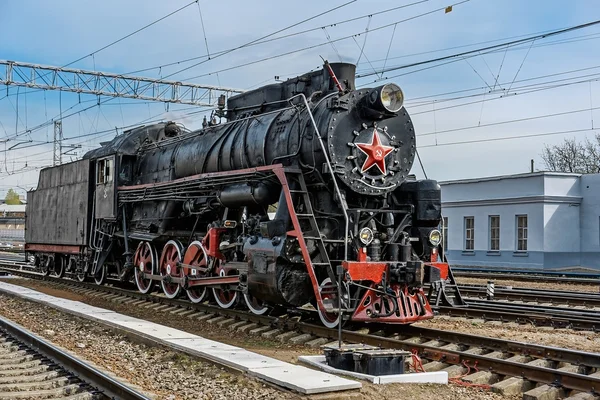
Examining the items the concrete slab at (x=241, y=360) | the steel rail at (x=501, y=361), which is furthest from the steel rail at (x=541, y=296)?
the concrete slab at (x=241, y=360)

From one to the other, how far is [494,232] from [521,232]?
158 cm

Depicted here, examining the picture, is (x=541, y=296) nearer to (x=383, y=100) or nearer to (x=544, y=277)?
(x=383, y=100)

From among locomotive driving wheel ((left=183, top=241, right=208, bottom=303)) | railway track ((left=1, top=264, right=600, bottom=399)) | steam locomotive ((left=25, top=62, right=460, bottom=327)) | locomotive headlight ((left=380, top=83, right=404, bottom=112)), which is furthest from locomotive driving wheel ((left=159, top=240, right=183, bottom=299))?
locomotive headlight ((left=380, top=83, right=404, bottom=112))

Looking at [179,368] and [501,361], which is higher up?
[501,361]

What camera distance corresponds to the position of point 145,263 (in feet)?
50.0

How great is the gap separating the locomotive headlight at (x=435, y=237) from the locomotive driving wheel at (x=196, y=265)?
435cm

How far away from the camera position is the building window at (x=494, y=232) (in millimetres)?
31234

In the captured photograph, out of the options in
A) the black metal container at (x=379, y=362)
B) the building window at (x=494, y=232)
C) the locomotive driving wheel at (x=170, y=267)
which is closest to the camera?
the black metal container at (x=379, y=362)

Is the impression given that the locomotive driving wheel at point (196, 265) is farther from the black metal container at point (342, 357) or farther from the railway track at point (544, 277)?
the railway track at point (544, 277)

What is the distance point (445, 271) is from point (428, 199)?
4.00 ft

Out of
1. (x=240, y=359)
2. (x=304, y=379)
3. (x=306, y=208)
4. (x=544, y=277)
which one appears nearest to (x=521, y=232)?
(x=544, y=277)

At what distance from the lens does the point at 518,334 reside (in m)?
10.1

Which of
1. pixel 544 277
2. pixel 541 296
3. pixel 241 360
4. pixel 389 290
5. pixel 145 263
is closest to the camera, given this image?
pixel 241 360

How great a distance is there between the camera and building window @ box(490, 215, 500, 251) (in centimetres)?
3123
